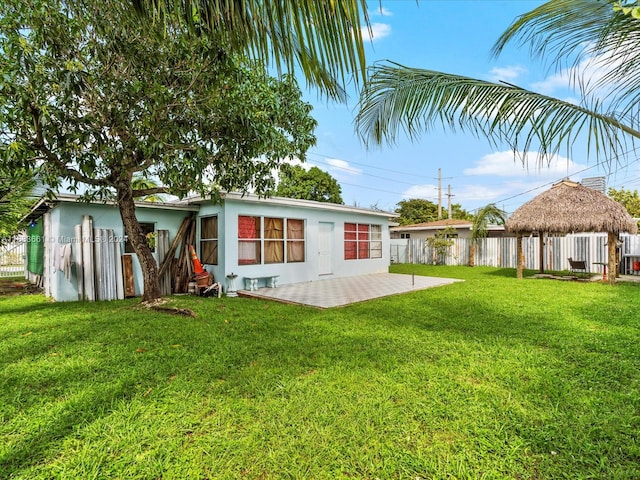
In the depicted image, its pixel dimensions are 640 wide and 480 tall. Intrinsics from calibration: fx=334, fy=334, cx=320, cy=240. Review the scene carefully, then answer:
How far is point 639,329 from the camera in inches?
216

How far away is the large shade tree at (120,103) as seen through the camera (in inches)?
199

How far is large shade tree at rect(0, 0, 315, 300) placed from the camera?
16.6 feet

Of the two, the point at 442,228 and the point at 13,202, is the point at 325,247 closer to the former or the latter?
the point at 13,202

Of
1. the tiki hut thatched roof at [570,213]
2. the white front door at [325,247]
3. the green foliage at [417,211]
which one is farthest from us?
the green foliage at [417,211]

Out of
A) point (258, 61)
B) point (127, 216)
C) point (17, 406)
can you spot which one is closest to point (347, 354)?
point (17, 406)

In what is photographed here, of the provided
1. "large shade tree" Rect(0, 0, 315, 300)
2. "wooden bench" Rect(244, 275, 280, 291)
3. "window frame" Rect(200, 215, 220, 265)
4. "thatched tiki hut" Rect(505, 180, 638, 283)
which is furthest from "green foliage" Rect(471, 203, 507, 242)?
"window frame" Rect(200, 215, 220, 265)

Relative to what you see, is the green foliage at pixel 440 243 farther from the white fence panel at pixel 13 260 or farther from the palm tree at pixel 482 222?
the white fence panel at pixel 13 260

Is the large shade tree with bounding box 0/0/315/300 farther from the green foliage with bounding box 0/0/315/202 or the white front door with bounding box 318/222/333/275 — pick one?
the white front door with bounding box 318/222/333/275

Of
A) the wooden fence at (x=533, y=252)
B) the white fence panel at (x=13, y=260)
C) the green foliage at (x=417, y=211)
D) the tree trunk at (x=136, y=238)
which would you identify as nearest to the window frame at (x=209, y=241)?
the tree trunk at (x=136, y=238)

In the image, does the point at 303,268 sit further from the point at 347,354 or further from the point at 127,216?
the point at 347,354

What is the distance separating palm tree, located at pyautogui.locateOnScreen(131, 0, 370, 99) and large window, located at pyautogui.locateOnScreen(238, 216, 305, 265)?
8.68 metres

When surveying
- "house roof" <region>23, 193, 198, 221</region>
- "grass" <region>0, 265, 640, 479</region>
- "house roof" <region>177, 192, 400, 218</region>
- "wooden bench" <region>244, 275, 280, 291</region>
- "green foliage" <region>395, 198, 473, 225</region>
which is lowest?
"grass" <region>0, 265, 640, 479</region>

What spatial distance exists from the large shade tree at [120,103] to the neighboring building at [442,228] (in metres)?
15.7

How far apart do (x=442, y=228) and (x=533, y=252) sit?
5536 mm
